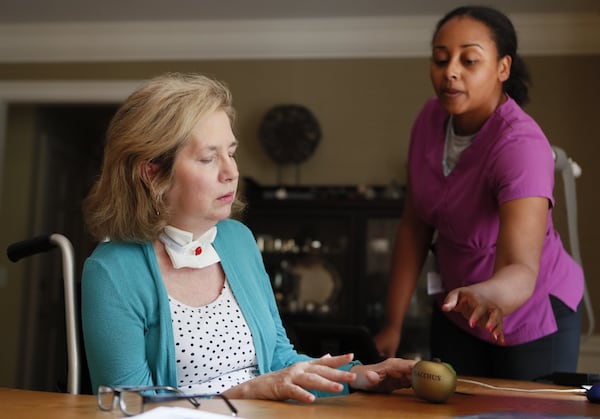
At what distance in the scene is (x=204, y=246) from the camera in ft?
4.86

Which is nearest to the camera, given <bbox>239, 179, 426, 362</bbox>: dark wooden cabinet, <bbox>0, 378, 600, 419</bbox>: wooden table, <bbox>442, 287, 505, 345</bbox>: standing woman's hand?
<bbox>0, 378, 600, 419</bbox>: wooden table

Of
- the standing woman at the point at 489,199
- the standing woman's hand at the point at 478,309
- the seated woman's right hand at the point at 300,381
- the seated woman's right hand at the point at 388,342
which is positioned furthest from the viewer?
the seated woman's right hand at the point at 388,342

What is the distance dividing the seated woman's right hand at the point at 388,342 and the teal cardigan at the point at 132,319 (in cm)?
56

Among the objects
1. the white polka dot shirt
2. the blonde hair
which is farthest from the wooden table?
the blonde hair

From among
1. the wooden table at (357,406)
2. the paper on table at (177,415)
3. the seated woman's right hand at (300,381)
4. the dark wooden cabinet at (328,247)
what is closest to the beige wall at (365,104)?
the dark wooden cabinet at (328,247)

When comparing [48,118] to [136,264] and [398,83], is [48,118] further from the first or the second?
[136,264]

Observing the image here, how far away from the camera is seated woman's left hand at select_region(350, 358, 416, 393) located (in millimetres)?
1237

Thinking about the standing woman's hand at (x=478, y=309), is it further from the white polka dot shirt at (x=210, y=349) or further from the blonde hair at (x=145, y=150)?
the blonde hair at (x=145, y=150)

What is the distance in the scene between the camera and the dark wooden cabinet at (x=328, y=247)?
4.29 meters

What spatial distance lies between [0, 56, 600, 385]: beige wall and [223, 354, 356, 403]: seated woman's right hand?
349 cm

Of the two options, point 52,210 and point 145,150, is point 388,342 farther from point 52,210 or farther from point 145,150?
point 52,210

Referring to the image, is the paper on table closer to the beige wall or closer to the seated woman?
the seated woman

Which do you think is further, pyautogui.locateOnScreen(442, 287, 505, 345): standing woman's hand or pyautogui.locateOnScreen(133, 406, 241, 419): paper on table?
pyautogui.locateOnScreen(442, 287, 505, 345): standing woman's hand

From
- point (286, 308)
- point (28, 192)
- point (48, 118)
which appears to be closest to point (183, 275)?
point (286, 308)
